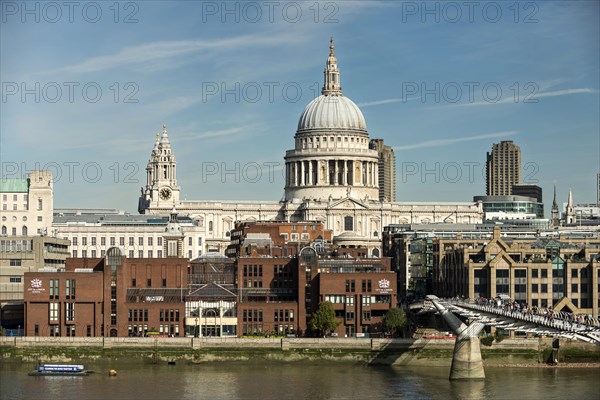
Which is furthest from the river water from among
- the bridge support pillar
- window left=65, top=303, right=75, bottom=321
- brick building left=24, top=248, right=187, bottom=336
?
window left=65, top=303, right=75, bottom=321

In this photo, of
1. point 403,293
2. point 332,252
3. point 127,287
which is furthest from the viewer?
point 403,293

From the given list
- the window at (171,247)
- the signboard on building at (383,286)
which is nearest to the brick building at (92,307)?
the signboard on building at (383,286)

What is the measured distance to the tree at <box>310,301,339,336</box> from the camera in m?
111

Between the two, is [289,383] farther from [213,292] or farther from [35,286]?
[35,286]

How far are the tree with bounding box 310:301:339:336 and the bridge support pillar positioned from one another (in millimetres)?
13201

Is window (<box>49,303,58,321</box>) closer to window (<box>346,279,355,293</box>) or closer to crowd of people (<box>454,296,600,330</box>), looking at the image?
window (<box>346,279,355,293</box>)

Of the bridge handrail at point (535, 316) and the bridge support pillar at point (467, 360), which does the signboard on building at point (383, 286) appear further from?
the bridge support pillar at point (467, 360)

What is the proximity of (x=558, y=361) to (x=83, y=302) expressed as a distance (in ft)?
111

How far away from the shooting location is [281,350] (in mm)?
107938

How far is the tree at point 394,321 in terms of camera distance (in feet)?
366

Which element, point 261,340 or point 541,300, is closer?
point 261,340

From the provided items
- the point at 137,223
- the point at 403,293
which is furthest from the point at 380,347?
→ the point at 137,223

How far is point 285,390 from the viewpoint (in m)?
92.8

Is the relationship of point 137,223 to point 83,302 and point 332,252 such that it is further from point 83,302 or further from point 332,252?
point 83,302
